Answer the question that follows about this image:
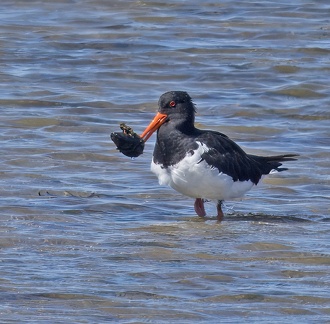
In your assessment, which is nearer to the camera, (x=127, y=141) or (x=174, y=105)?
(x=127, y=141)

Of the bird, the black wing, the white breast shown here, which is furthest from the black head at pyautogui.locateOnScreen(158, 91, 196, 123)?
the white breast

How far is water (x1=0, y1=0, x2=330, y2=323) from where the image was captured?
20.6 feet

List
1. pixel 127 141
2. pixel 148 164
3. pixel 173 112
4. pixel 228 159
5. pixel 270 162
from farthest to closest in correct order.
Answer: pixel 148 164, pixel 270 162, pixel 173 112, pixel 228 159, pixel 127 141

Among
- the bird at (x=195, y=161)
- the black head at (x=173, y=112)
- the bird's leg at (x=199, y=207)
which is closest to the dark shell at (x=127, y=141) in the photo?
the bird at (x=195, y=161)

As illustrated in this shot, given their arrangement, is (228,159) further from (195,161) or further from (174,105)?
(174,105)

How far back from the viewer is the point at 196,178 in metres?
8.26

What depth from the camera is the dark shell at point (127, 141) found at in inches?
323

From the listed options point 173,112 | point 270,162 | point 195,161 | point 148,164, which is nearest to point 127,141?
point 195,161

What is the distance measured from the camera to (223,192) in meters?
8.48

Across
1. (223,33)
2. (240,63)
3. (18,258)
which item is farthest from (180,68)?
(18,258)

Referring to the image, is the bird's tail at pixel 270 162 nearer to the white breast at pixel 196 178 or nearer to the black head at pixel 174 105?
the white breast at pixel 196 178

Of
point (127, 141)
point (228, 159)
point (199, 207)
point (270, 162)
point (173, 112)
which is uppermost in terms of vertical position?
point (173, 112)

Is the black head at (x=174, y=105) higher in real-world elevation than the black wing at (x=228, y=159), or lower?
higher

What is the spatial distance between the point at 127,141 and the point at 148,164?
1.66 metres
